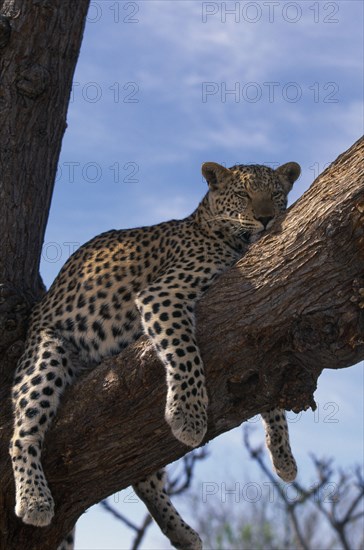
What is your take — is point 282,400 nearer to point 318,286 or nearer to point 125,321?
point 318,286

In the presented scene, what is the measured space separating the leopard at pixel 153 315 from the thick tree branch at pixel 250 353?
0.18m

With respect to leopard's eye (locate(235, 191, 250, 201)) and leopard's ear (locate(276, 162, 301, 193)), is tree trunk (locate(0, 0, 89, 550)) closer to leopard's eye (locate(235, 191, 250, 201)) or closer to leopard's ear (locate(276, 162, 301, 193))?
leopard's eye (locate(235, 191, 250, 201))

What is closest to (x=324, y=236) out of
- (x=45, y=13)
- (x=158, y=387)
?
(x=158, y=387)

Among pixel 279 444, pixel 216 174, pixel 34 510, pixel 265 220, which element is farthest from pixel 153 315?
pixel 216 174

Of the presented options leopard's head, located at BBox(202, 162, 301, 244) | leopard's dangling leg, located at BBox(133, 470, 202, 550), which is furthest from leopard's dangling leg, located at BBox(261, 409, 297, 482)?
leopard's head, located at BBox(202, 162, 301, 244)

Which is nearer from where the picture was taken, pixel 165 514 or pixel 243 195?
pixel 243 195

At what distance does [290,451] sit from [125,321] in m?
1.83

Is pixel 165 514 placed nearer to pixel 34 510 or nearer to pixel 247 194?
pixel 34 510

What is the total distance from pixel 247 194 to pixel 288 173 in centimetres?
61

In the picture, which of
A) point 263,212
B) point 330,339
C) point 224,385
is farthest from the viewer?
point 263,212

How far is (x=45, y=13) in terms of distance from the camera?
9.12m

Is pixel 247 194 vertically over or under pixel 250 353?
over

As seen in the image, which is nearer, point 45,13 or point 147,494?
point 147,494

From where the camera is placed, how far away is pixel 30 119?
350 inches
